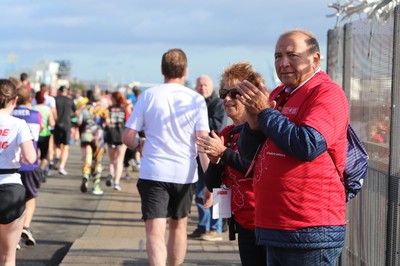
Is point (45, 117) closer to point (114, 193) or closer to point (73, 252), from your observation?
point (114, 193)

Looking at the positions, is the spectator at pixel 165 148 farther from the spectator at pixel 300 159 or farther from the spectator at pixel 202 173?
the spectator at pixel 202 173

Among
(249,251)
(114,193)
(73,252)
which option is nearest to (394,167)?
(249,251)

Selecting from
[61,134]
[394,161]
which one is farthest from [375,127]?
[61,134]

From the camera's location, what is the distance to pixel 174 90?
7.71m

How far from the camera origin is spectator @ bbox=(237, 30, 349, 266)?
13.7 ft

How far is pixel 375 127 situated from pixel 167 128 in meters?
1.92

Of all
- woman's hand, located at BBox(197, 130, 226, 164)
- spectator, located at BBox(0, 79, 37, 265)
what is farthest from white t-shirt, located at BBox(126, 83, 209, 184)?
woman's hand, located at BBox(197, 130, 226, 164)

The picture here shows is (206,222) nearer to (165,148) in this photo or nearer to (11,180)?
(165,148)

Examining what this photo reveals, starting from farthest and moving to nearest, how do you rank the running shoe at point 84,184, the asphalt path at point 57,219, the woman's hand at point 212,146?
the running shoe at point 84,184, the asphalt path at point 57,219, the woman's hand at point 212,146

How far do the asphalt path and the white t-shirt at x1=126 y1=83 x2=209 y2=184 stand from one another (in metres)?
3.02

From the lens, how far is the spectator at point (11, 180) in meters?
7.43

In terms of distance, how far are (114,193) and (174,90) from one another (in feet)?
34.5

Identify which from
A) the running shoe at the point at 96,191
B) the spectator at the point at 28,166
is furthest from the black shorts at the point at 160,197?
the running shoe at the point at 96,191

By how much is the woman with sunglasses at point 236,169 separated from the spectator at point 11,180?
75.3 inches
